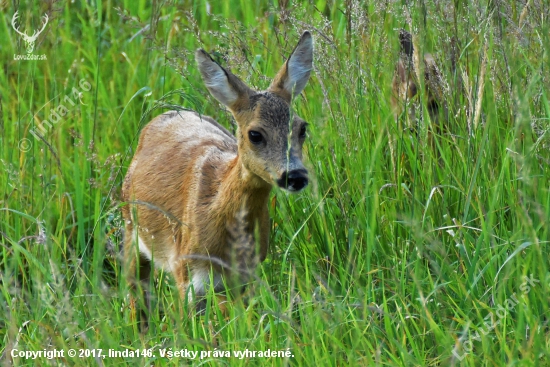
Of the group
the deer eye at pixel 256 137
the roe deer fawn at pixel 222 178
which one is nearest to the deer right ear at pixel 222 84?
the roe deer fawn at pixel 222 178

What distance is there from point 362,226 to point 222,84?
1.13 metres

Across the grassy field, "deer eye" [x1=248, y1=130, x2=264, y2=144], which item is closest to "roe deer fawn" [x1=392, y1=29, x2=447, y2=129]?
the grassy field

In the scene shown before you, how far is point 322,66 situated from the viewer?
185 inches

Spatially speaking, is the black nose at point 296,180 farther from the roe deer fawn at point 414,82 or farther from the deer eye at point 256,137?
the roe deer fawn at point 414,82

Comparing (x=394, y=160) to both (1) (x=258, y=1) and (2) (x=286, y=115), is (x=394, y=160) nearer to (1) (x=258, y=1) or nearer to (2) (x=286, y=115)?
(2) (x=286, y=115)

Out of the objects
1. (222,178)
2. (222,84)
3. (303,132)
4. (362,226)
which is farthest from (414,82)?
(222,178)

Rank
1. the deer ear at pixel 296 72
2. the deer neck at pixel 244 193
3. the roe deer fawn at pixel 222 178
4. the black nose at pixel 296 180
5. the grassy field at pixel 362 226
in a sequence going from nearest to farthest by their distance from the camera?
the grassy field at pixel 362 226, the black nose at pixel 296 180, the roe deer fawn at pixel 222 178, the deer neck at pixel 244 193, the deer ear at pixel 296 72

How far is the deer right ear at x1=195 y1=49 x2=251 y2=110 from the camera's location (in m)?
4.71

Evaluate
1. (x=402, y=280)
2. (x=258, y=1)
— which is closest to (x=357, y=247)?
(x=402, y=280)

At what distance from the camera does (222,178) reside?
498 centimetres

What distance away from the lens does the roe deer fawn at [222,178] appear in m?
4.55

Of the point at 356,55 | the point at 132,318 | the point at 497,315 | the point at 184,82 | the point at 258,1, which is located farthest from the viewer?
the point at 258,1

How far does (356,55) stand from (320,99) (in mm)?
530

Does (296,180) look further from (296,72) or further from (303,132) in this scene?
(296,72)
